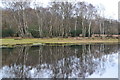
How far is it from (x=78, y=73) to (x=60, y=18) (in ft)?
127

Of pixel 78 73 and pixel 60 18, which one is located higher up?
pixel 60 18

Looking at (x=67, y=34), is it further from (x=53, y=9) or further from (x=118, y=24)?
(x=118, y=24)

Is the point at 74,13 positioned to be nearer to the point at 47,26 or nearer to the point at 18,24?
the point at 47,26

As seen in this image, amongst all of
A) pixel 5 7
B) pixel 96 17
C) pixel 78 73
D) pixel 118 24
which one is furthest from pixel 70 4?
pixel 78 73

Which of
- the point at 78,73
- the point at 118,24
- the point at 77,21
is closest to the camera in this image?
the point at 78,73

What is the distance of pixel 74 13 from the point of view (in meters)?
49.3

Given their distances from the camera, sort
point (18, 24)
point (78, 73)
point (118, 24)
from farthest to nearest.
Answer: point (118, 24)
point (18, 24)
point (78, 73)

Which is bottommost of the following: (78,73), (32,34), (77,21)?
(78,73)

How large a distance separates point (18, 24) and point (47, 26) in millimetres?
7211

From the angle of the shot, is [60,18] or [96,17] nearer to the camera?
[60,18]

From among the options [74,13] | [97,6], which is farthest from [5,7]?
[97,6]

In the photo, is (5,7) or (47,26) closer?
(5,7)

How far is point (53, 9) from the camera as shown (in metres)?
46.6

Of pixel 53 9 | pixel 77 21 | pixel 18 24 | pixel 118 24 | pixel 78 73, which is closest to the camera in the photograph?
pixel 78 73
